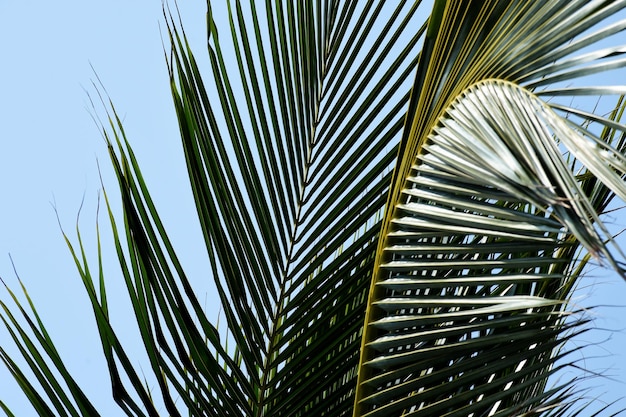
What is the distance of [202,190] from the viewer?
47.0 inches

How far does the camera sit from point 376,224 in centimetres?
123

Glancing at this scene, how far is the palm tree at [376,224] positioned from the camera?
789mm

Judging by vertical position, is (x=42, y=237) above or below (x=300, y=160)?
above

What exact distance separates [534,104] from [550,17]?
0.10 meters

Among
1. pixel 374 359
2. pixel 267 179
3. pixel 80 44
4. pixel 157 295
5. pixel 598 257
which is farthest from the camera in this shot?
pixel 80 44

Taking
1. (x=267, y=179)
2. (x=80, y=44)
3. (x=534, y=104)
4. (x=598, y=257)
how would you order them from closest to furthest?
(x=598, y=257), (x=534, y=104), (x=267, y=179), (x=80, y=44)

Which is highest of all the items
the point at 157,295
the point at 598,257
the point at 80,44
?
the point at 80,44

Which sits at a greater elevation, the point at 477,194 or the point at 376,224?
the point at 376,224

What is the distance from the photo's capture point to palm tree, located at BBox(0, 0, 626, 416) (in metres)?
0.79

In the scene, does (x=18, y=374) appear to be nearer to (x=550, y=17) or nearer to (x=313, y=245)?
(x=313, y=245)

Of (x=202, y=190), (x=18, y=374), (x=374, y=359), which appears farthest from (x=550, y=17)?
(x=18, y=374)

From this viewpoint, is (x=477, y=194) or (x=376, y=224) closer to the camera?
(x=477, y=194)

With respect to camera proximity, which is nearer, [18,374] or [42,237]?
[18,374]

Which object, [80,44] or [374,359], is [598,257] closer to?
[374,359]
